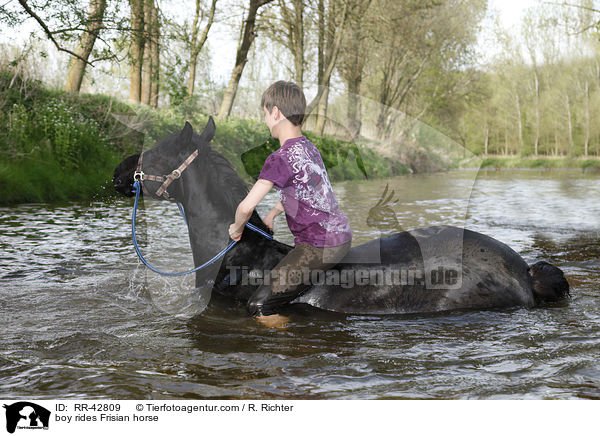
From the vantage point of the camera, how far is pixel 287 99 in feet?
13.4

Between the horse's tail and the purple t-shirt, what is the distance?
1.81m

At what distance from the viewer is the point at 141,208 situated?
15336mm

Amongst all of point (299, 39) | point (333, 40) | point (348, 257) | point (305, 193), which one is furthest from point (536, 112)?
point (305, 193)

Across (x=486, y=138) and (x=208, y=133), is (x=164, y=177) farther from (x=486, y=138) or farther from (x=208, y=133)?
(x=486, y=138)

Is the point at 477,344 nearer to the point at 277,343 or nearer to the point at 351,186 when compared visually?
the point at 277,343

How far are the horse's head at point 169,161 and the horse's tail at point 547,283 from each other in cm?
302

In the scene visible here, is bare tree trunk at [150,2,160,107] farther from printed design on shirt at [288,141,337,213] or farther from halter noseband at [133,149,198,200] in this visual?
printed design on shirt at [288,141,337,213]

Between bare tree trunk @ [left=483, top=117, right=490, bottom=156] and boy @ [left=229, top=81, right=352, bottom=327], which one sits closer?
boy @ [left=229, top=81, right=352, bottom=327]

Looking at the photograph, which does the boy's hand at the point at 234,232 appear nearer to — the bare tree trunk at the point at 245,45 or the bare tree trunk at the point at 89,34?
the bare tree trunk at the point at 89,34

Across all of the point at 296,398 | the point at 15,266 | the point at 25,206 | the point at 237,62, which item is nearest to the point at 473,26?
the point at 237,62

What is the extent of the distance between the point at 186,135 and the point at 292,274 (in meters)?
1.40

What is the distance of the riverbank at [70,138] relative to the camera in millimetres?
14367
